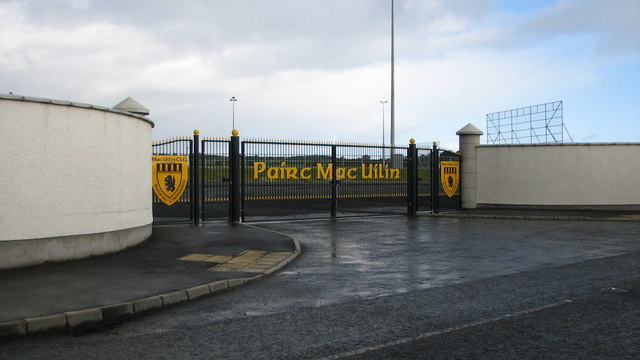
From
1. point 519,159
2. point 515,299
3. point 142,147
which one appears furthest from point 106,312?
point 519,159

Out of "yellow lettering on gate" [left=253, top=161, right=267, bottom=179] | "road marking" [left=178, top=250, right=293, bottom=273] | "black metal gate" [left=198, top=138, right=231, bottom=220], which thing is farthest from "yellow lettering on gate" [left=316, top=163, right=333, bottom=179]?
"road marking" [left=178, top=250, right=293, bottom=273]

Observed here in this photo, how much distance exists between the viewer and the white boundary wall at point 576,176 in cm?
2248

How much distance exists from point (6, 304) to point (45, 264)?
2.73 meters

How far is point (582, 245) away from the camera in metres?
12.2

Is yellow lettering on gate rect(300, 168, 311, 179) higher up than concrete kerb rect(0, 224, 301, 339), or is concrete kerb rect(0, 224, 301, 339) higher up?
yellow lettering on gate rect(300, 168, 311, 179)

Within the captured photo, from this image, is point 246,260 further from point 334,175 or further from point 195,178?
point 334,175

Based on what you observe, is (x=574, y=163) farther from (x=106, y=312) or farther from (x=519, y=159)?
(x=106, y=312)

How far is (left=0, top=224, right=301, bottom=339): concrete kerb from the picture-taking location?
5.65 m

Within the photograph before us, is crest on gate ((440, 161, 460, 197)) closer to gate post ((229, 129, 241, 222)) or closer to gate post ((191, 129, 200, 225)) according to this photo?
gate post ((229, 129, 241, 222))

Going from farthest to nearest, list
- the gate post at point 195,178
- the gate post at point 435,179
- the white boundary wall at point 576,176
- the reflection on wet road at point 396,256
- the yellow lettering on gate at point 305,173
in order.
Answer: the white boundary wall at point 576,176
the gate post at point 435,179
the yellow lettering on gate at point 305,173
the gate post at point 195,178
the reflection on wet road at point 396,256

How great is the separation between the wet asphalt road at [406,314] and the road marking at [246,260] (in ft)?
Answer: 1.27

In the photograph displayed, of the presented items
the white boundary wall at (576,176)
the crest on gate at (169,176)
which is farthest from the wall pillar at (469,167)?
the crest on gate at (169,176)

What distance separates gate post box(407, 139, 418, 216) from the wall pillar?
10.7 feet

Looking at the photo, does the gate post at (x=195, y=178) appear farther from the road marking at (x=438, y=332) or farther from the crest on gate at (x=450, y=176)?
the road marking at (x=438, y=332)
